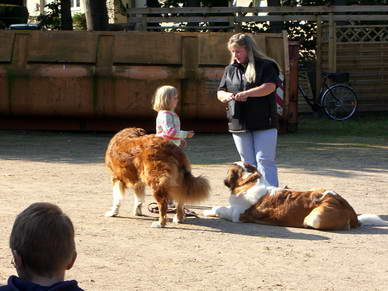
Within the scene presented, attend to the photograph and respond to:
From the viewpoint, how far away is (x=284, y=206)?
8320mm

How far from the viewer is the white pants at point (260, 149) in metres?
9.03

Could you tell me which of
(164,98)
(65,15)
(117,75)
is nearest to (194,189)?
(164,98)

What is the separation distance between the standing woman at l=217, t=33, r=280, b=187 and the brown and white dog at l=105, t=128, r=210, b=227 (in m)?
1.01

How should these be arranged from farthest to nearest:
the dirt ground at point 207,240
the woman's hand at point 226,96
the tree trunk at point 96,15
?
the tree trunk at point 96,15
the woman's hand at point 226,96
the dirt ground at point 207,240

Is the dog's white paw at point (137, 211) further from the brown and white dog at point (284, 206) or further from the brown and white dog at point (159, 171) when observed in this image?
the brown and white dog at point (284, 206)

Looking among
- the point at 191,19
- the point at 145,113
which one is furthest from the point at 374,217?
the point at 191,19

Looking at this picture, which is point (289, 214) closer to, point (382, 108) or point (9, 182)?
point (9, 182)

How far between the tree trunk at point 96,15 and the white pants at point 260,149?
12.6 m

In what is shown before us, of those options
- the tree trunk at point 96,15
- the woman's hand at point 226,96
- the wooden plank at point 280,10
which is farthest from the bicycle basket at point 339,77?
the woman's hand at point 226,96

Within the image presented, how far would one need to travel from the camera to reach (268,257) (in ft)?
23.2

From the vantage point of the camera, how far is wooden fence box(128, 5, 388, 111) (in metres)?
21.0

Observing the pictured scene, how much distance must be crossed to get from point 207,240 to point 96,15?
46.9ft

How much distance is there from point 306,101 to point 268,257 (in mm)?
13902

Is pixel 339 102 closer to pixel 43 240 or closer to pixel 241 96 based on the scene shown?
pixel 241 96
